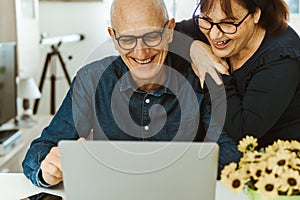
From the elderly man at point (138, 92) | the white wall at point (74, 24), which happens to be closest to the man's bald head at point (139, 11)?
the elderly man at point (138, 92)

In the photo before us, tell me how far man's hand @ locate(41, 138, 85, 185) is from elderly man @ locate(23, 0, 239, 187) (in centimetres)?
31

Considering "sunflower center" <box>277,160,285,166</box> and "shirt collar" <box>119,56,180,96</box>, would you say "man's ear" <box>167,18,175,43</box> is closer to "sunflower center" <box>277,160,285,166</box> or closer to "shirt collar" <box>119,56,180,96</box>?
"shirt collar" <box>119,56,180,96</box>

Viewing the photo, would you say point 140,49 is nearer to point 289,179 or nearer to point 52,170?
point 52,170

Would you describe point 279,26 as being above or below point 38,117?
above

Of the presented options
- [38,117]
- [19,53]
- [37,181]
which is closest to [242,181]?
[37,181]

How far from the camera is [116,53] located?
206 centimetres

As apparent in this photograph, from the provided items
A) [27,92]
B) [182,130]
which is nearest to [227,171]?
[182,130]

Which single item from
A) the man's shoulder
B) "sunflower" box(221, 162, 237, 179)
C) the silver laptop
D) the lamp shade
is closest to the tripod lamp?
the lamp shade

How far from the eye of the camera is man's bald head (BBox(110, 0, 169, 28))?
6.21 ft

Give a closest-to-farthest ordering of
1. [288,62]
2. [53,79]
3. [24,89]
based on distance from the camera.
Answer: [288,62] < [24,89] < [53,79]

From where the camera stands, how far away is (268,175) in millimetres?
1093

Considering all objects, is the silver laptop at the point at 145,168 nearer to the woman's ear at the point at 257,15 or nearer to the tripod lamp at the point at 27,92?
the woman's ear at the point at 257,15

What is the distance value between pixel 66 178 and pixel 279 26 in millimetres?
1150

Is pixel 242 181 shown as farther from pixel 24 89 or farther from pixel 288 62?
pixel 24 89
